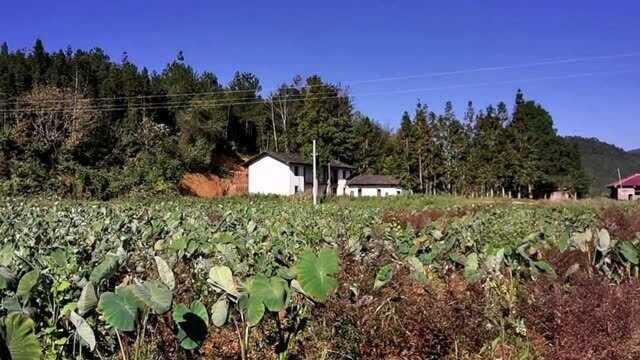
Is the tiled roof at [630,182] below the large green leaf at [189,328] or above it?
above

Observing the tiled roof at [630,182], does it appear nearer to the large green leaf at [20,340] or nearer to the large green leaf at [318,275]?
the large green leaf at [318,275]

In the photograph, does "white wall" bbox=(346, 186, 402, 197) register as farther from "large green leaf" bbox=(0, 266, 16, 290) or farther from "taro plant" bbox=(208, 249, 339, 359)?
"large green leaf" bbox=(0, 266, 16, 290)

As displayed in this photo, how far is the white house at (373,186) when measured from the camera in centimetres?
6856

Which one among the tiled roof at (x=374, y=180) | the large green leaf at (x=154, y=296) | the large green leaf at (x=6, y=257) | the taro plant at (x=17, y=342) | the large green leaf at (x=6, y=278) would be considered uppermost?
the tiled roof at (x=374, y=180)

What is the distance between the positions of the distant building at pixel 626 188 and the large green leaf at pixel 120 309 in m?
74.1

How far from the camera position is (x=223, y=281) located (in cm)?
320

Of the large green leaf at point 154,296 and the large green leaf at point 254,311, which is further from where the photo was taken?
the large green leaf at point 254,311

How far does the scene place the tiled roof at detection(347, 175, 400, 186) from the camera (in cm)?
6906

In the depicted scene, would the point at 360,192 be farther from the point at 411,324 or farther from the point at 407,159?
the point at 411,324

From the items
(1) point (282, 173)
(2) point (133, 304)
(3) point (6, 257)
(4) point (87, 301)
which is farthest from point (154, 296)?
(1) point (282, 173)

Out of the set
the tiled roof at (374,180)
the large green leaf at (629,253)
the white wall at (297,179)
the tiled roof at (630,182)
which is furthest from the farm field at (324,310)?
the tiled roof at (630,182)

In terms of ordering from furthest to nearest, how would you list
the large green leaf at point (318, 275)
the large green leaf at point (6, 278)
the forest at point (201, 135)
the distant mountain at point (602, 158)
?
the distant mountain at point (602, 158), the forest at point (201, 135), the large green leaf at point (318, 275), the large green leaf at point (6, 278)

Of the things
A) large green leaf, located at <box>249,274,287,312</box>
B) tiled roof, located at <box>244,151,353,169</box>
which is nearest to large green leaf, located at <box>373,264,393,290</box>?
large green leaf, located at <box>249,274,287,312</box>

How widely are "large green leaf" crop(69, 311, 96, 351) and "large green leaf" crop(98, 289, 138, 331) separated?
0.19m
